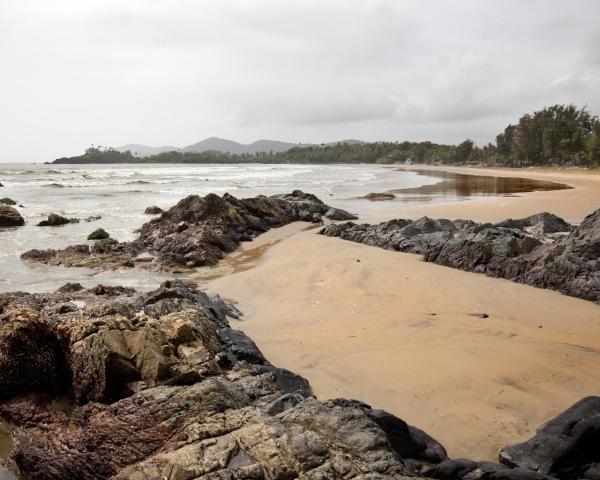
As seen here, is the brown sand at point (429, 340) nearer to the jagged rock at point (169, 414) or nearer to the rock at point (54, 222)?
the jagged rock at point (169, 414)

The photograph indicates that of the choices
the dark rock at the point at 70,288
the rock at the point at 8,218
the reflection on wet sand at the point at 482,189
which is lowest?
the dark rock at the point at 70,288

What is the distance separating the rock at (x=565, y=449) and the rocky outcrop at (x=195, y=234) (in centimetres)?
1111

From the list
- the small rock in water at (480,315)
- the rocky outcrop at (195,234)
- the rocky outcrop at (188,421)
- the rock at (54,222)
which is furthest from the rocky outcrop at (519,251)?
the rock at (54,222)

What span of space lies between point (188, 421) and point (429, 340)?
465 centimetres

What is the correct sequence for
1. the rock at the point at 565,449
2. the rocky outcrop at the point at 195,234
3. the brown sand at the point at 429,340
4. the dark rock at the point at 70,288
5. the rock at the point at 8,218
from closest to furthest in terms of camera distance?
the rock at the point at 565,449
the brown sand at the point at 429,340
the dark rock at the point at 70,288
the rocky outcrop at the point at 195,234
the rock at the point at 8,218

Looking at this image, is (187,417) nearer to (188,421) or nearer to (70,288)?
(188,421)

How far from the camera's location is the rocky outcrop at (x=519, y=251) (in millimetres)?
10195

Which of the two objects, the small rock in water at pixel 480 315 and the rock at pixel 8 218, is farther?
the rock at pixel 8 218

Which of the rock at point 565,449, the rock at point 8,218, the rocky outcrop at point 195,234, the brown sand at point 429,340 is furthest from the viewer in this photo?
the rock at point 8,218

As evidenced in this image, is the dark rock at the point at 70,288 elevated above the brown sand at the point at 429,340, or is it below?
above

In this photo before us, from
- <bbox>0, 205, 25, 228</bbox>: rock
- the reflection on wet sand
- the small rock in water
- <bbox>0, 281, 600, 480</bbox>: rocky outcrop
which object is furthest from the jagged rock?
the reflection on wet sand

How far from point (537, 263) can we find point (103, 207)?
27960mm

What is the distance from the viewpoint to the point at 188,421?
178 inches

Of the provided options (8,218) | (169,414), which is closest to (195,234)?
(169,414)
